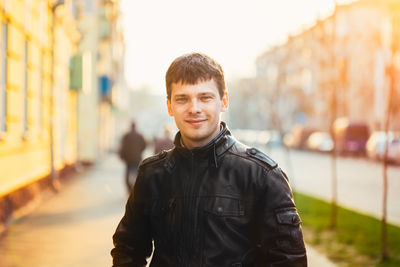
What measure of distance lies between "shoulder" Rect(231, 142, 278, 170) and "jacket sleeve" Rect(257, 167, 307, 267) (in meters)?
0.06

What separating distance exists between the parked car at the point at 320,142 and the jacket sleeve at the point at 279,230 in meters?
42.2

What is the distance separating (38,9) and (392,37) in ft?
29.0

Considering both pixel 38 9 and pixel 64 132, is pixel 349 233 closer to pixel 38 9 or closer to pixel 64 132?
pixel 38 9

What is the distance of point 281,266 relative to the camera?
7.82ft

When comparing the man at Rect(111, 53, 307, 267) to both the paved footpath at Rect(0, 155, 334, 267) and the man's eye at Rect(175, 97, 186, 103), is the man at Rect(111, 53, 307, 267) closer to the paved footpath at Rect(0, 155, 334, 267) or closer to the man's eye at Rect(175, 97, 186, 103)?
the man's eye at Rect(175, 97, 186, 103)

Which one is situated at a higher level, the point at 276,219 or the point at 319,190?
the point at 276,219

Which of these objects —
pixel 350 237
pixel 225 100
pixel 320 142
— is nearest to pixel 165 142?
pixel 350 237

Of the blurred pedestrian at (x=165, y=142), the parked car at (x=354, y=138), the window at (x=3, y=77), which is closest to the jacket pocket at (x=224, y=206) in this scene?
the window at (x=3, y=77)

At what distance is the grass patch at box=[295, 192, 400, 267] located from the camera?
24.4 feet

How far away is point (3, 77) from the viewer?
35.4 feet

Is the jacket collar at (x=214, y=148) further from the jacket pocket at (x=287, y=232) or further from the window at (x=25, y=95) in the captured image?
the window at (x=25, y=95)

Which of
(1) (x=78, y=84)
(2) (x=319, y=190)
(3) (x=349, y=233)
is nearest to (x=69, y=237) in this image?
(3) (x=349, y=233)

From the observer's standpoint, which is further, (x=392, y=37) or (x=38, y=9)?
(x=38, y=9)

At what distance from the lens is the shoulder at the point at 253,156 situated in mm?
2502
